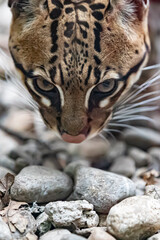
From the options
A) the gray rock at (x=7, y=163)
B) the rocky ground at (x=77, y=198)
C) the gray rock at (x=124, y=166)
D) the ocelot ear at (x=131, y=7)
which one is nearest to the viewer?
the rocky ground at (x=77, y=198)

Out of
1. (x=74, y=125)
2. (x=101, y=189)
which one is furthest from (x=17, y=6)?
(x=101, y=189)

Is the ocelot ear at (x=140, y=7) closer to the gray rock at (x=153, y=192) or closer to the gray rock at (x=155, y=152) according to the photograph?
the gray rock at (x=153, y=192)

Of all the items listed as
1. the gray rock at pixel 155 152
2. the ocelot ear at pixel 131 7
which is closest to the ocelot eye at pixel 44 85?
the ocelot ear at pixel 131 7

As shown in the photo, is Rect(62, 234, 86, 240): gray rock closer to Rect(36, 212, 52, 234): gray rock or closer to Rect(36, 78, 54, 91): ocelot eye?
Rect(36, 212, 52, 234): gray rock

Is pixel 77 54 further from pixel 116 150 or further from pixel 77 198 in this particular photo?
pixel 116 150

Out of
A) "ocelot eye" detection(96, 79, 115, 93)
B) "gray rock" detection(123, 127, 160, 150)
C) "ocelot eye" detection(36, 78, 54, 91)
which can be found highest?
"ocelot eye" detection(36, 78, 54, 91)

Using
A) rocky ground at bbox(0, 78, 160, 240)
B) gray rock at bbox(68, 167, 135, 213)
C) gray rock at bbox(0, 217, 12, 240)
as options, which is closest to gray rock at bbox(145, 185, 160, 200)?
rocky ground at bbox(0, 78, 160, 240)
